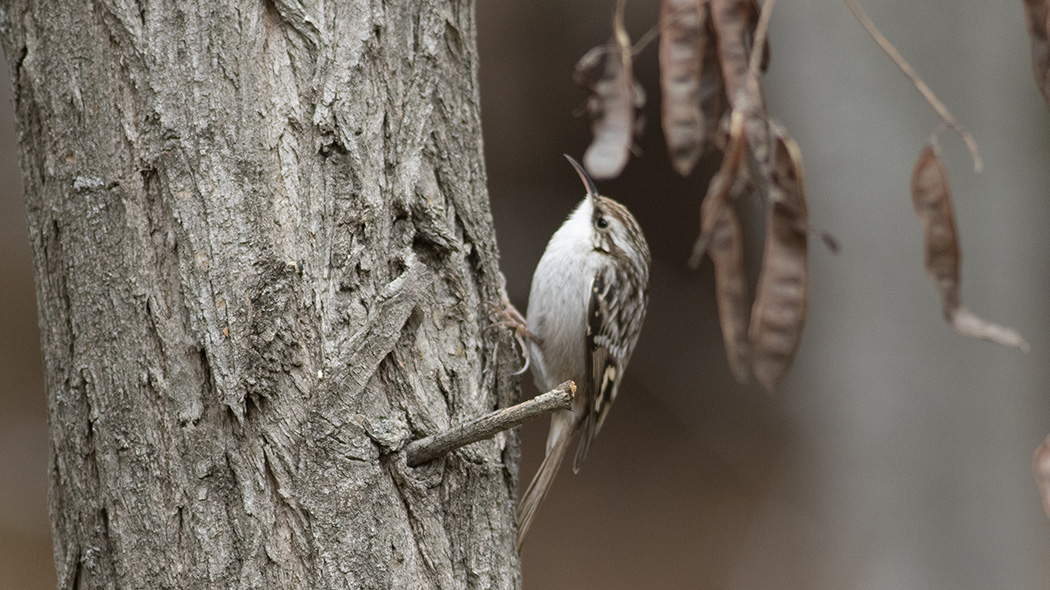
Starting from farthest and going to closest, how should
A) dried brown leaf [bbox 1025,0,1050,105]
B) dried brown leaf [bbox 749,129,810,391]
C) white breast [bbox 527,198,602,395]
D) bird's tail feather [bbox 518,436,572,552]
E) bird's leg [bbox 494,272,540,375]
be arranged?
1. white breast [bbox 527,198,602,395]
2. bird's tail feather [bbox 518,436,572,552]
3. bird's leg [bbox 494,272,540,375]
4. dried brown leaf [bbox 1025,0,1050,105]
5. dried brown leaf [bbox 749,129,810,391]

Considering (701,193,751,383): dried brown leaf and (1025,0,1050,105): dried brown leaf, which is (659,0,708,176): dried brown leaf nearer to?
(701,193,751,383): dried brown leaf

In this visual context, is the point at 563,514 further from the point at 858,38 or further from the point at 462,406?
the point at 462,406

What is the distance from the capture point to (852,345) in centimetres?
386

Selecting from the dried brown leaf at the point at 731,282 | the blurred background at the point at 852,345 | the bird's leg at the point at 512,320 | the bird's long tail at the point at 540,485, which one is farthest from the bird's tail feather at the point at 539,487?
the blurred background at the point at 852,345

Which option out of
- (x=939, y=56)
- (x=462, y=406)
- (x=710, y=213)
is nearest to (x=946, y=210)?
(x=710, y=213)

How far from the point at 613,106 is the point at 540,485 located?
4.09 feet

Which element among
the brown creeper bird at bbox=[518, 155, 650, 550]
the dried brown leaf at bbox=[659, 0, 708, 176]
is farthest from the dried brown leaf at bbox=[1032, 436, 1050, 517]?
the brown creeper bird at bbox=[518, 155, 650, 550]

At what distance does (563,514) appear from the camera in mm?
5391

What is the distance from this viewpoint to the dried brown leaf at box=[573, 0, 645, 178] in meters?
A: 1.42

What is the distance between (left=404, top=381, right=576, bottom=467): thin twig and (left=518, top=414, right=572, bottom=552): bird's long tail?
506mm

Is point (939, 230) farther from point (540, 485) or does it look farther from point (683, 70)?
point (540, 485)

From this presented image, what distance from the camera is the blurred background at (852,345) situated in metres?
3.61

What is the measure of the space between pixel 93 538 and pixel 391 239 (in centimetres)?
74

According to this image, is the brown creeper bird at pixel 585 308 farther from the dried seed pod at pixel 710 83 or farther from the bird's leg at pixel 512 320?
the dried seed pod at pixel 710 83
